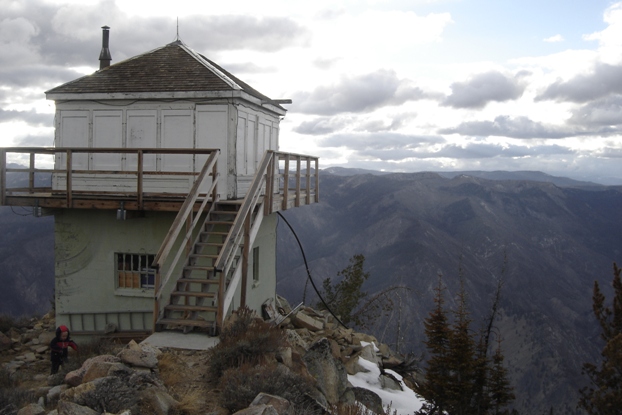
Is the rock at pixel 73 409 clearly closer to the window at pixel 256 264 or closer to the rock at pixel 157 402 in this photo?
the rock at pixel 157 402

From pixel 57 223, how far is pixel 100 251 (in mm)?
1217

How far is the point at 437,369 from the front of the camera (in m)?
13.5

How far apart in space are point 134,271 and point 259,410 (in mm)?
8062

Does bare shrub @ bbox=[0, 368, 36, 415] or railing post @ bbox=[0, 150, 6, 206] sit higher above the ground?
railing post @ bbox=[0, 150, 6, 206]

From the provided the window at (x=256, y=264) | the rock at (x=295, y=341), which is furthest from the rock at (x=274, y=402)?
the window at (x=256, y=264)

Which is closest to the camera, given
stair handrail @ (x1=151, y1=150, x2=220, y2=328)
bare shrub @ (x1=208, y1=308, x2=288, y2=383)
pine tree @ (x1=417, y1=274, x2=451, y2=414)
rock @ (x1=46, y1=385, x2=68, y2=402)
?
rock @ (x1=46, y1=385, x2=68, y2=402)

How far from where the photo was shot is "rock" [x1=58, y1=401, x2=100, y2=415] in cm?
600

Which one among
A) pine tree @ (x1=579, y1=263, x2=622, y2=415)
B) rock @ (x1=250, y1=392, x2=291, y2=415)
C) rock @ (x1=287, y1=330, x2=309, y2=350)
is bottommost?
pine tree @ (x1=579, y1=263, x2=622, y2=415)

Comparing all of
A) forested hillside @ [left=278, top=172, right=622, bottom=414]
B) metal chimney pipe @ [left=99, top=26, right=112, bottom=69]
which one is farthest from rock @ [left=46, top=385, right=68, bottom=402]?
forested hillside @ [left=278, top=172, right=622, bottom=414]

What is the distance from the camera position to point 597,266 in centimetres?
16362

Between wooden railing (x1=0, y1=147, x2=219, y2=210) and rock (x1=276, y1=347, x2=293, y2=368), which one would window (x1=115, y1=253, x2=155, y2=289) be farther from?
rock (x1=276, y1=347, x2=293, y2=368)

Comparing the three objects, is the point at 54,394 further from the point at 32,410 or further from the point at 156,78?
the point at 156,78

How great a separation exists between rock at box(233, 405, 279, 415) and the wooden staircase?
336 cm

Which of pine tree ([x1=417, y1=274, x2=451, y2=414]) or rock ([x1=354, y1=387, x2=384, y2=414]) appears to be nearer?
rock ([x1=354, y1=387, x2=384, y2=414])
